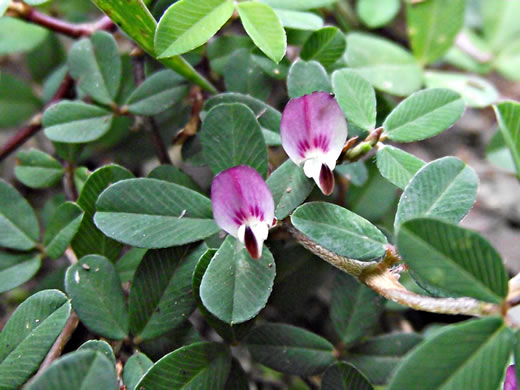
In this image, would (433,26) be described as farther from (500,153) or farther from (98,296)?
(98,296)

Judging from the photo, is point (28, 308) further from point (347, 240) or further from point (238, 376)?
point (347, 240)

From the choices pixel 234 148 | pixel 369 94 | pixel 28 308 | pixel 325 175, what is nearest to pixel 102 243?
pixel 28 308

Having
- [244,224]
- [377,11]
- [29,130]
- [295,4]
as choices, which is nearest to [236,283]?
[244,224]

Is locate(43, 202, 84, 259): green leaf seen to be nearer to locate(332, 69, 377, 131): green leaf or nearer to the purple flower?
locate(332, 69, 377, 131): green leaf

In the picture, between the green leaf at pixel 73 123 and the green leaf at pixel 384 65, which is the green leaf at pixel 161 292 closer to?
the green leaf at pixel 73 123

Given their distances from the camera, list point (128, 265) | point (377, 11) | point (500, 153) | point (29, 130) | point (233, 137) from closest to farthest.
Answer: point (233, 137), point (128, 265), point (29, 130), point (500, 153), point (377, 11)

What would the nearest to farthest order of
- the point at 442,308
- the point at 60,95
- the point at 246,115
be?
the point at 442,308 → the point at 246,115 → the point at 60,95

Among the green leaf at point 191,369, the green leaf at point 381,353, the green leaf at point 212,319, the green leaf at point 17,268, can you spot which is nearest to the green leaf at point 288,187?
the green leaf at point 212,319
